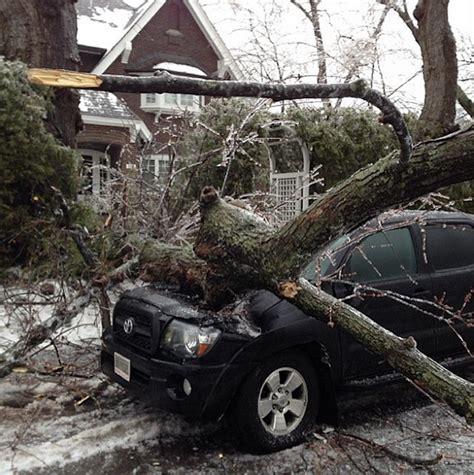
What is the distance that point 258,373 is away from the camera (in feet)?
11.8

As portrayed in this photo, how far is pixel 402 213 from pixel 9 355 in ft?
10.8

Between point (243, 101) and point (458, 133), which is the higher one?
point (243, 101)

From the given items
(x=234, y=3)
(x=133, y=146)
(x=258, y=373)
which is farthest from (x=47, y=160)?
(x=234, y=3)

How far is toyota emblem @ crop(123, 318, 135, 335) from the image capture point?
12.9 feet

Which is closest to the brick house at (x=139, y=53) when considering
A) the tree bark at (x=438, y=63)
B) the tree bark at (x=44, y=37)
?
the tree bark at (x=44, y=37)

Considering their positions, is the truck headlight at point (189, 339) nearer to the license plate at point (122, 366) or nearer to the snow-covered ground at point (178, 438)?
the license plate at point (122, 366)

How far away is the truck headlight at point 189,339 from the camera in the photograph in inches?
138

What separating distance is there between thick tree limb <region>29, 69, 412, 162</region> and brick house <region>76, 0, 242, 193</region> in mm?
14035

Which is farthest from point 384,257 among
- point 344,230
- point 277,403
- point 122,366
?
point 122,366

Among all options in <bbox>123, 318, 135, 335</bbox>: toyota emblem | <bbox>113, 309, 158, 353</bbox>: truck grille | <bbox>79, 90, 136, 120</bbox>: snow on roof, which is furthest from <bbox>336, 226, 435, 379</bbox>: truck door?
<bbox>79, 90, 136, 120</bbox>: snow on roof

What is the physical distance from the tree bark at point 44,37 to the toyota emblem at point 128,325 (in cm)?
554

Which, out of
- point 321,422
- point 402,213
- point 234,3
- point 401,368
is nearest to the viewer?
point 401,368

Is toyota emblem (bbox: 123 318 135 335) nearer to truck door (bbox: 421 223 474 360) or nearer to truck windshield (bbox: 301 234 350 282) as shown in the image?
truck windshield (bbox: 301 234 350 282)

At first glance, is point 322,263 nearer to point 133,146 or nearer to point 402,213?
point 402,213
